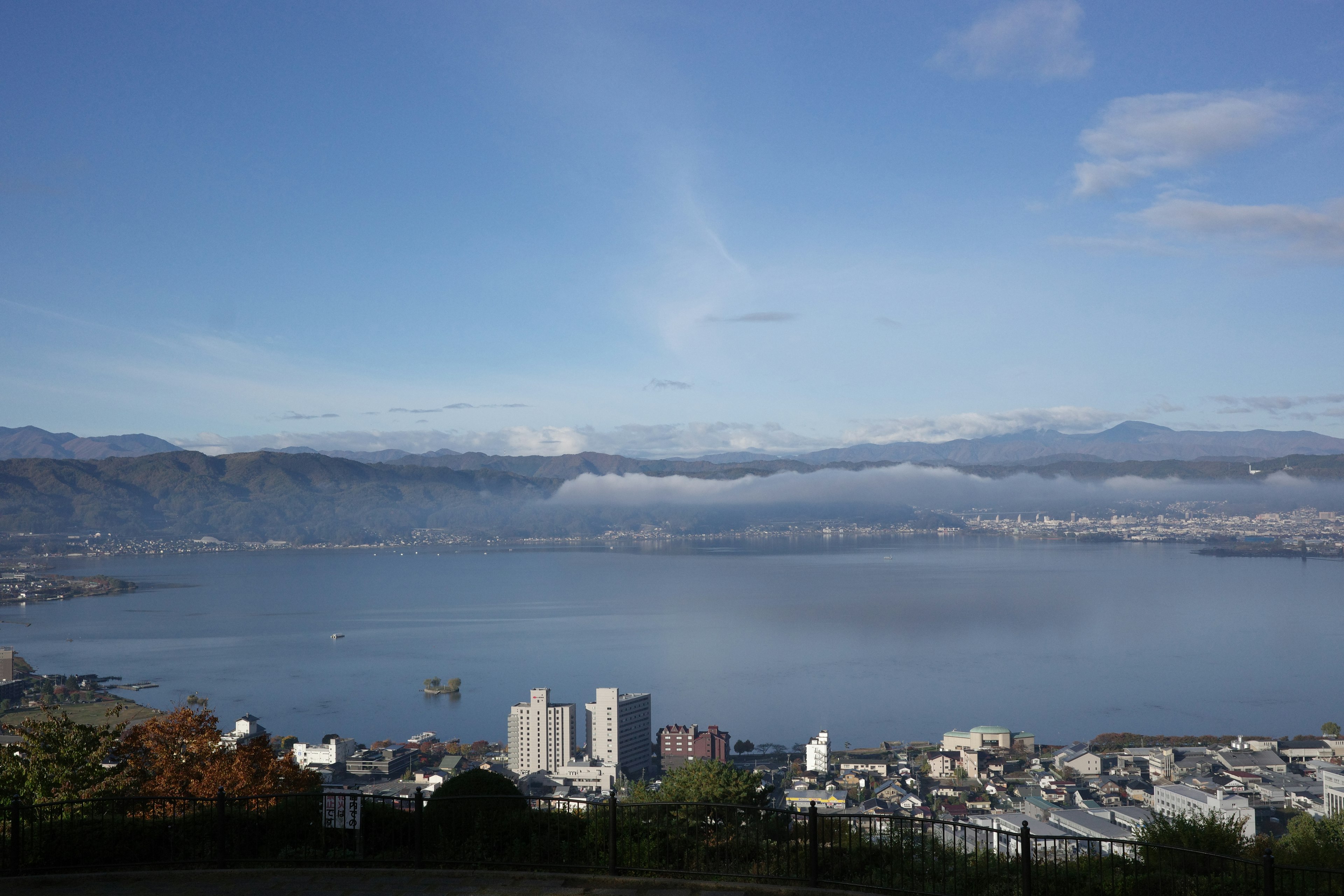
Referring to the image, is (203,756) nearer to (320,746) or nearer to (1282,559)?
(320,746)

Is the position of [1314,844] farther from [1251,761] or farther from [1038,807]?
[1251,761]

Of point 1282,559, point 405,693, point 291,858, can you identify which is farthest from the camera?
point 1282,559

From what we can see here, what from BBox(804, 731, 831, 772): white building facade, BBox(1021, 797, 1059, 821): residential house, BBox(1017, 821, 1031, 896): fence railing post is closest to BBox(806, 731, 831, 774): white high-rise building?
BBox(804, 731, 831, 772): white building facade

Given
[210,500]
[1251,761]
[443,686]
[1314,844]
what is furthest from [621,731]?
[210,500]

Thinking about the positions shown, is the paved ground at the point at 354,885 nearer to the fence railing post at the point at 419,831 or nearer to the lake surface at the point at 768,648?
the fence railing post at the point at 419,831

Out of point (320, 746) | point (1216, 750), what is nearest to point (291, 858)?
point (320, 746)

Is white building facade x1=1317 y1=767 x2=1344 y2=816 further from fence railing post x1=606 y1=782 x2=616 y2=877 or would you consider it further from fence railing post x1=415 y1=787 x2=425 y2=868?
fence railing post x1=415 y1=787 x2=425 y2=868

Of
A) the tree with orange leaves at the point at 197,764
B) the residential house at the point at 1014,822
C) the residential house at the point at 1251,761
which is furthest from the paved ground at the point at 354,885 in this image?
the residential house at the point at 1251,761
